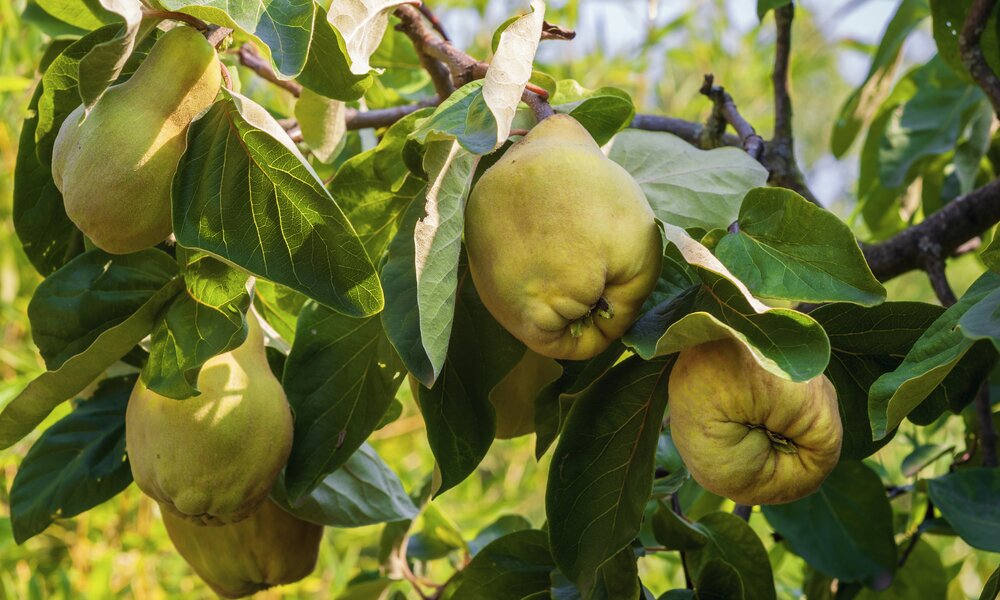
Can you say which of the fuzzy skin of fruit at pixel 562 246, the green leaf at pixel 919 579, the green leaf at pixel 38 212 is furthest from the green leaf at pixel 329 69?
the green leaf at pixel 919 579

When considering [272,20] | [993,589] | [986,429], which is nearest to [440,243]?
[272,20]

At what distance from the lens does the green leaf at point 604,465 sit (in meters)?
0.68

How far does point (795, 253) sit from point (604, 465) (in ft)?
0.59

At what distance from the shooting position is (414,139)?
68 cm

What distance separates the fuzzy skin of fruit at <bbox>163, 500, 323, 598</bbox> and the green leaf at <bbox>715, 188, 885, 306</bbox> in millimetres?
Answer: 469

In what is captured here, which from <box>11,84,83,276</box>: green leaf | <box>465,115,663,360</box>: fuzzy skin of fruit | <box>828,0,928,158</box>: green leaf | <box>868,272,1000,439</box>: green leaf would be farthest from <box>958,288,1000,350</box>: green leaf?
<box>828,0,928,158</box>: green leaf

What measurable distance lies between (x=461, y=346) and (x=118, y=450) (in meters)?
0.35

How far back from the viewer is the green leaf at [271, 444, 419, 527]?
904 mm

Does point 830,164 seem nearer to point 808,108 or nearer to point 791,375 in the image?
point 808,108

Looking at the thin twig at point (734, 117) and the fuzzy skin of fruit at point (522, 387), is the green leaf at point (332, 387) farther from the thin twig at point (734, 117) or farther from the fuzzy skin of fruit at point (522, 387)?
the thin twig at point (734, 117)

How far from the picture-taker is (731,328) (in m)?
0.56

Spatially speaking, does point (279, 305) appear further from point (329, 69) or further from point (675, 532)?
point (675, 532)

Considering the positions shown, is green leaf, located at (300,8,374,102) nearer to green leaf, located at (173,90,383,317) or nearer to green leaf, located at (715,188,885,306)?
green leaf, located at (173,90,383,317)

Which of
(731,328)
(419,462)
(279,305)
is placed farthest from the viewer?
(419,462)
